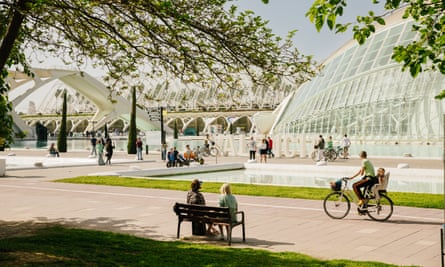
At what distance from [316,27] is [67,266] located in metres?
4.48

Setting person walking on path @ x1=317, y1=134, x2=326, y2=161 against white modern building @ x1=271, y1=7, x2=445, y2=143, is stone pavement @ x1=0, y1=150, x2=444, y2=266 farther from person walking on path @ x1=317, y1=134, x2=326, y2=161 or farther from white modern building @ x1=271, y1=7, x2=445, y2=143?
white modern building @ x1=271, y1=7, x2=445, y2=143

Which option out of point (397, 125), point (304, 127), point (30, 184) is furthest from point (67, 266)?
point (304, 127)

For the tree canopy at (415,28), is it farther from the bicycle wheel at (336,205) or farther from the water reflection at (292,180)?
the water reflection at (292,180)

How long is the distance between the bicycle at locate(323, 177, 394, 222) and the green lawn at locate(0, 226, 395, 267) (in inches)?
136

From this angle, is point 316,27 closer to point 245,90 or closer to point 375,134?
point 245,90

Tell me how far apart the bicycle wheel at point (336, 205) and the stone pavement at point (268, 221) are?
0.20 metres

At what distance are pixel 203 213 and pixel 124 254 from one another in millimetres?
1668

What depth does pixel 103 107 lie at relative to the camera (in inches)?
3209

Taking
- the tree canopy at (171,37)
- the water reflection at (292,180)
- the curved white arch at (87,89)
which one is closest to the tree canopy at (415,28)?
the tree canopy at (171,37)

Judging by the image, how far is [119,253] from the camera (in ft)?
26.0

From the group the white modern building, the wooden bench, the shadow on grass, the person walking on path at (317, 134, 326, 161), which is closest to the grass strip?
the wooden bench

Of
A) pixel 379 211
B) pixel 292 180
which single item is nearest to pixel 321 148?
pixel 292 180

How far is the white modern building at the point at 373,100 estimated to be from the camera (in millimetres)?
36125

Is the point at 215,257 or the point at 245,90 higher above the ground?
the point at 245,90
